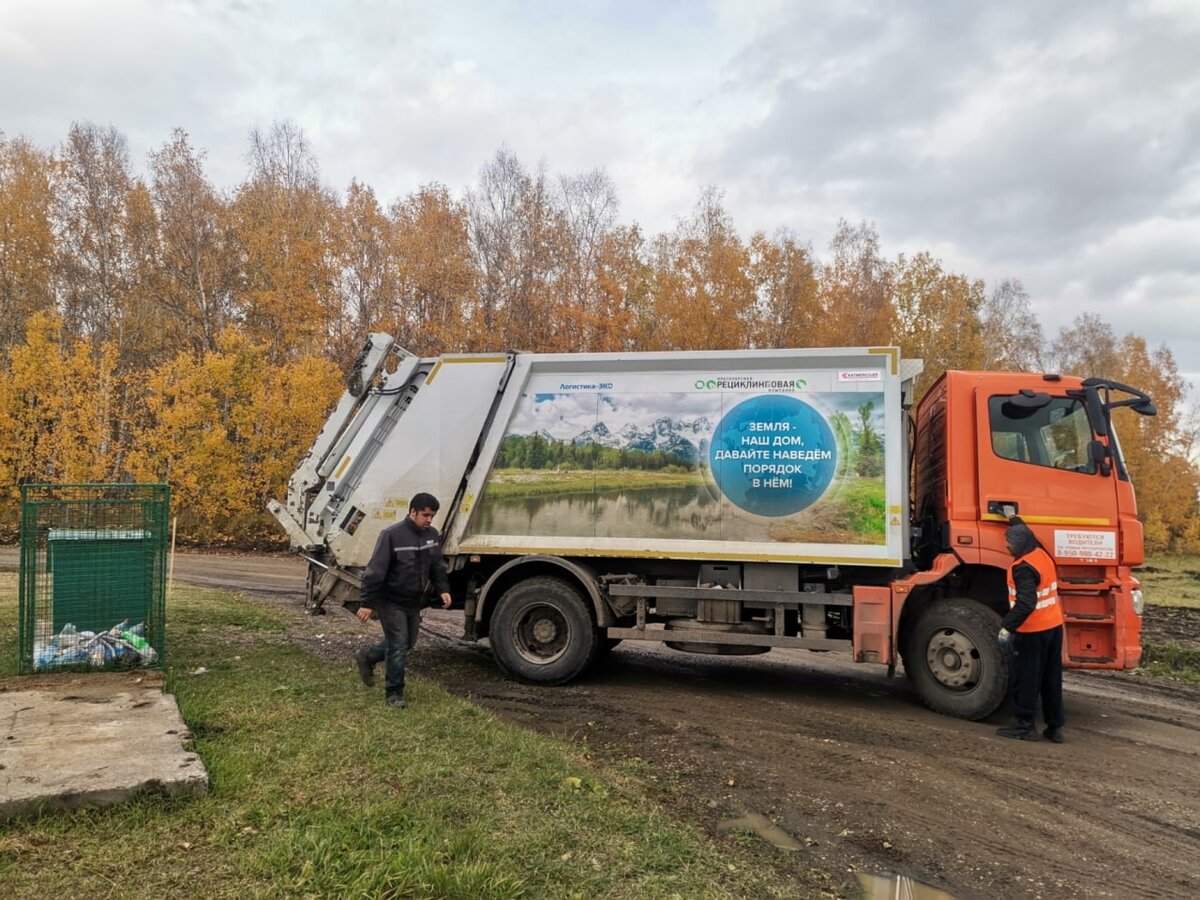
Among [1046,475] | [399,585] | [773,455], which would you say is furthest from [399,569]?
[1046,475]

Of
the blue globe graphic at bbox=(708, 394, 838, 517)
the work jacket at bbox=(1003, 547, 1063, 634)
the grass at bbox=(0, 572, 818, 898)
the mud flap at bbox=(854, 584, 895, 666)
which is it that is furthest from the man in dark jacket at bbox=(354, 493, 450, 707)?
the work jacket at bbox=(1003, 547, 1063, 634)

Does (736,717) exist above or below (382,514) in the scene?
below

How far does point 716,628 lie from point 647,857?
360 cm

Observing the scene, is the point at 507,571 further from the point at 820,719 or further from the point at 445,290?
the point at 445,290

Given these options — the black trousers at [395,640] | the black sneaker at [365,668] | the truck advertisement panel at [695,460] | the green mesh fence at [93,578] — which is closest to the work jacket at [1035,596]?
the truck advertisement panel at [695,460]

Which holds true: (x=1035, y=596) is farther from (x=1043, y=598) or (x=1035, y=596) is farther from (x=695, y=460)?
(x=695, y=460)

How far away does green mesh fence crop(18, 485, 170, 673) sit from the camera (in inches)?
251

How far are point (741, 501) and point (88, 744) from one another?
4.98 m

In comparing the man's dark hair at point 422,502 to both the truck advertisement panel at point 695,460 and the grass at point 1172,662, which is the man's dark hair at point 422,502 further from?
the grass at point 1172,662

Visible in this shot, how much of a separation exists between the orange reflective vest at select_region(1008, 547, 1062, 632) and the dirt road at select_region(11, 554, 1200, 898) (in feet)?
2.95

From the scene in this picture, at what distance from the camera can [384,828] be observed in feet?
12.0

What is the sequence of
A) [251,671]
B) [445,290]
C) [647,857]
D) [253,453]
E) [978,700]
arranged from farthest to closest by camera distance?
1. [445,290]
2. [253,453]
3. [251,671]
4. [978,700]
5. [647,857]

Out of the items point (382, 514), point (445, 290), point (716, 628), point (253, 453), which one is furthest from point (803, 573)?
point (445, 290)

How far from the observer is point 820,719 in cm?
642
